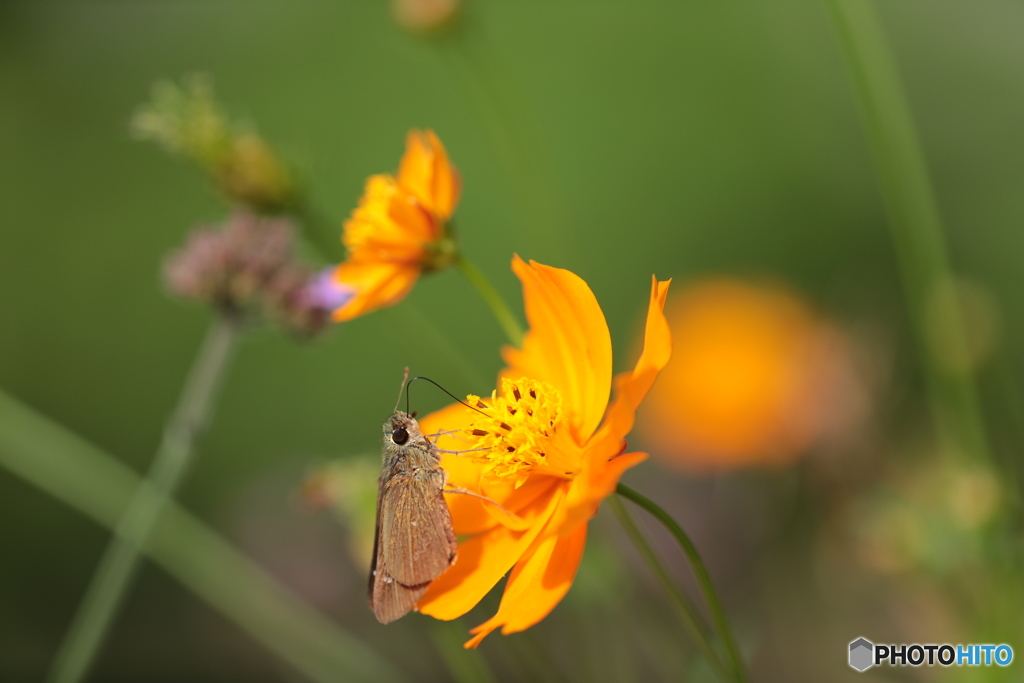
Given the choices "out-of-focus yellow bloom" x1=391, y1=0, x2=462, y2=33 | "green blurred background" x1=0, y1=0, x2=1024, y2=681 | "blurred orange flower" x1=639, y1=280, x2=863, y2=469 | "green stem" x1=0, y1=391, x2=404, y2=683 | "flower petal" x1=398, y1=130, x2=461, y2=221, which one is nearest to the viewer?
"flower petal" x1=398, y1=130, x2=461, y2=221

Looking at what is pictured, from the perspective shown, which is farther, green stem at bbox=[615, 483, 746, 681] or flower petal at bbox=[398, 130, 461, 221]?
flower petal at bbox=[398, 130, 461, 221]

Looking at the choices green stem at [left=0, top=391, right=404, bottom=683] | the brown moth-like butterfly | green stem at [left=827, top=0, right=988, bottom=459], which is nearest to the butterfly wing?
the brown moth-like butterfly

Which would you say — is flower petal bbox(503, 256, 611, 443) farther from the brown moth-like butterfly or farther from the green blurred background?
the green blurred background

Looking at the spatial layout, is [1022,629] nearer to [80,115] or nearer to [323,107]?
[323,107]

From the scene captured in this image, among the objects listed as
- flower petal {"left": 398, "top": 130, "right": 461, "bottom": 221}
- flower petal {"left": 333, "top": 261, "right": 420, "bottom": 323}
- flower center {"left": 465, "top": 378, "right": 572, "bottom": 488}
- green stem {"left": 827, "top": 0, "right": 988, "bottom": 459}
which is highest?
green stem {"left": 827, "top": 0, "right": 988, "bottom": 459}

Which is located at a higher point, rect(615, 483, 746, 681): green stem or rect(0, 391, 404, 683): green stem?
rect(0, 391, 404, 683): green stem
